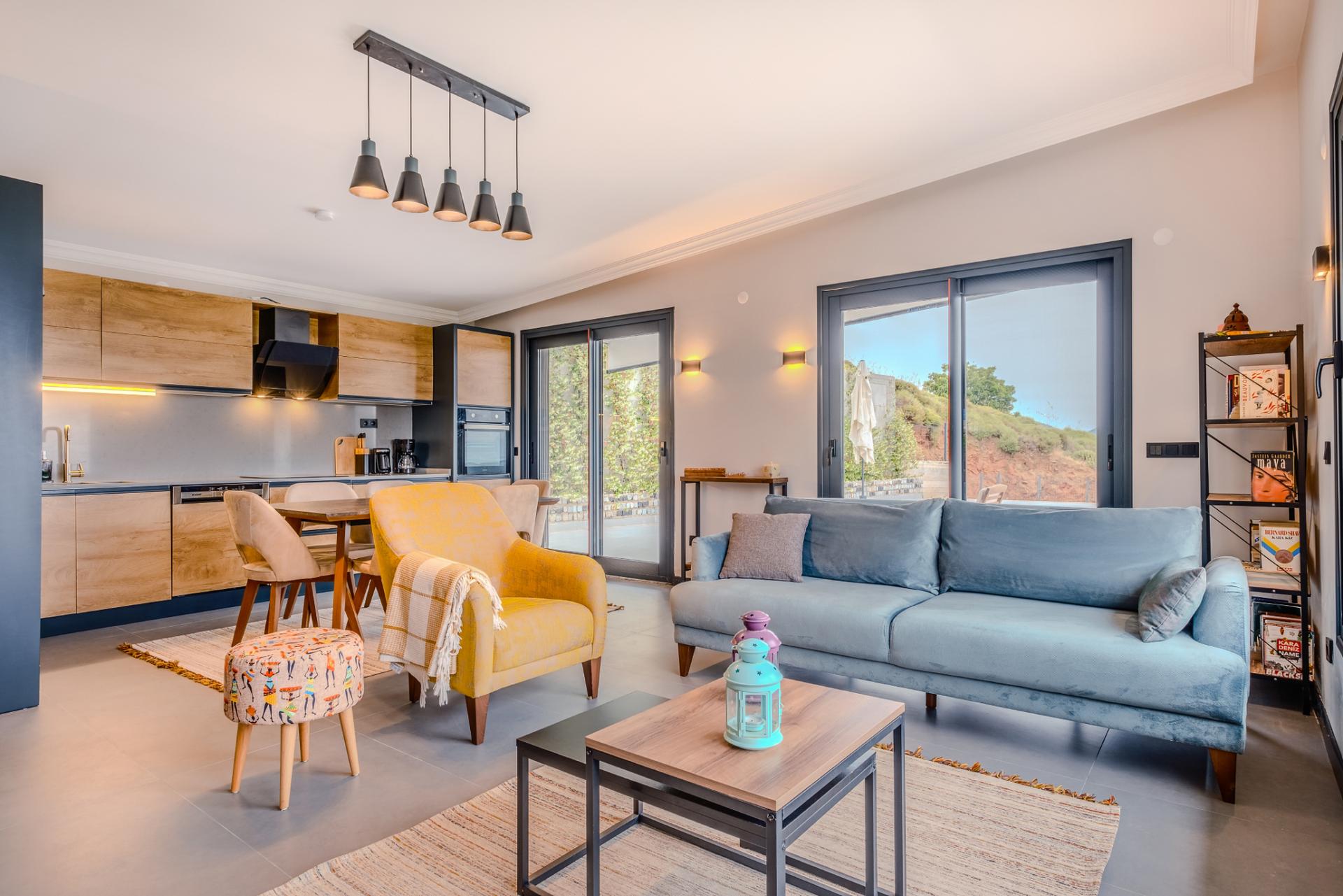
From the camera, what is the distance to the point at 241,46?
2734mm

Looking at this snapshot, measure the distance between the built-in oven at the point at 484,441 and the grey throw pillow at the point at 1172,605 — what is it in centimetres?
560

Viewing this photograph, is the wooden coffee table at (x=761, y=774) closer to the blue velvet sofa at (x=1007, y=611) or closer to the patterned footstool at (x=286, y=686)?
the patterned footstool at (x=286, y=686)

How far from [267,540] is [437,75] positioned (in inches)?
95.2

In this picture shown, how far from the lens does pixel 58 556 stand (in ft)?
14.4

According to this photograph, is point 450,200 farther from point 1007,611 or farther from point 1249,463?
point 1249,463

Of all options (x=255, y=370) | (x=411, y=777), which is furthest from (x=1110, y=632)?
(x=255, y=370)

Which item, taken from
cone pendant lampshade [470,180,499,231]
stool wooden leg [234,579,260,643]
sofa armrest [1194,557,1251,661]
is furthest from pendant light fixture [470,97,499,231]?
sofa armrest [1194,557,1251,661]

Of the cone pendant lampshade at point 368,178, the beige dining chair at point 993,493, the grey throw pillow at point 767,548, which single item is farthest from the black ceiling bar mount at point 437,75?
the beige dining chair at point 993,493

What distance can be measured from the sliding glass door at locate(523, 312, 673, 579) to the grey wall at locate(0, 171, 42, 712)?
12.9 feet

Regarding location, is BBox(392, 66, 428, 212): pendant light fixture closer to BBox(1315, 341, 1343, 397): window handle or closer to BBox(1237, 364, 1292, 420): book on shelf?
BBox(1315, 341, 1343, 397): window handle

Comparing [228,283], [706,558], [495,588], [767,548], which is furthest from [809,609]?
[228,283]

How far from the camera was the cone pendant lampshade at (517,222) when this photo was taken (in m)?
3.40

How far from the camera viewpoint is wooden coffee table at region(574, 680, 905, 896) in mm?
1364

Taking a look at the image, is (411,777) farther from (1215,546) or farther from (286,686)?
(1215,546)
